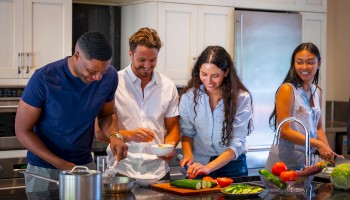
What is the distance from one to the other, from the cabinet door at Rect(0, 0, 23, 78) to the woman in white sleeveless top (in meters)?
1.94

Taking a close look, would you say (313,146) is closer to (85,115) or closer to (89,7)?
(85,115)

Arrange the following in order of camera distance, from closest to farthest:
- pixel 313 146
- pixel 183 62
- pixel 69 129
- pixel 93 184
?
pixel 93 184 < pixel 69 129 < pixel 313 146 < pixel 183 62

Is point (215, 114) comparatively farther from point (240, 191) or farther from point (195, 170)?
point (240, 191)

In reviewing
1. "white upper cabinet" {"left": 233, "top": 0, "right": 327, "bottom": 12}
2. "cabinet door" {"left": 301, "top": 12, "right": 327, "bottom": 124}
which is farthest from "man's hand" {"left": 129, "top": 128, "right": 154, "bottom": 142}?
"cabinet door" {"left": 301, "top": 12, "right": 327, "bottom": 124}

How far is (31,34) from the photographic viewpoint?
461 cm

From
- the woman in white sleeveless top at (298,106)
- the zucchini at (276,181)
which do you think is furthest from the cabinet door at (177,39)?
the zucchini at (276,181)

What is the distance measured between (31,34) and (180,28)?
4.05ft

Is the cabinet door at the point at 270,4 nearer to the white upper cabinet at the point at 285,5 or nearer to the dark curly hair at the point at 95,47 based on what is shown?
the white upper cabinet at the point at 285,5

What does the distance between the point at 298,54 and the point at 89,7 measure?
216 centimetres

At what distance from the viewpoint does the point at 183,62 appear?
17.1ft

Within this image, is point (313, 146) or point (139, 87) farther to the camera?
point (313, 146)

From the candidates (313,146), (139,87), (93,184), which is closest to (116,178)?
(93,184)

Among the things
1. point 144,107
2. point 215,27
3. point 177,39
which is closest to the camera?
point 144,107

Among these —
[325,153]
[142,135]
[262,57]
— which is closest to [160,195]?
[142,135]
